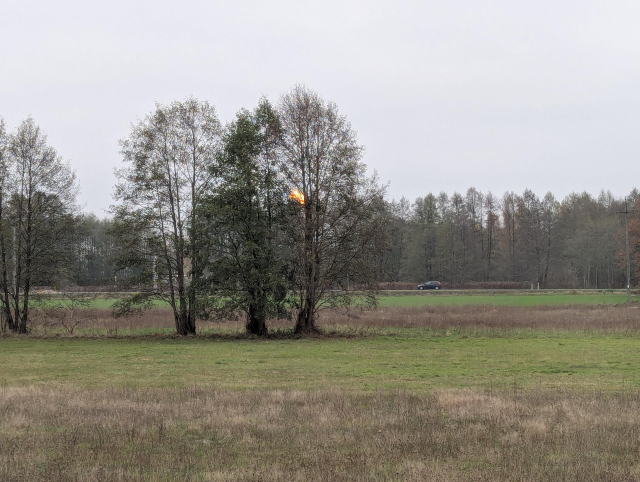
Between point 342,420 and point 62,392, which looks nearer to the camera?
point 342,420

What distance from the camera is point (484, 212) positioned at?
114 meters

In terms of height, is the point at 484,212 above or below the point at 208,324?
above

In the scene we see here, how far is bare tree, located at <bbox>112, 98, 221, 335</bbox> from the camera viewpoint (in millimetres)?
32000

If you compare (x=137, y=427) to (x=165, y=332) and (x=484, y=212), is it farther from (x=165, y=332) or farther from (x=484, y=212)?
(x=484, y=212)

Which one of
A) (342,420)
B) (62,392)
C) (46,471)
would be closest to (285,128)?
(62,392)

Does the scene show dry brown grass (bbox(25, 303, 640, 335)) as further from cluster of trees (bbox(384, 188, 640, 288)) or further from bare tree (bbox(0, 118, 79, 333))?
cluster of trees (bbox(384, 188, 640, 288))

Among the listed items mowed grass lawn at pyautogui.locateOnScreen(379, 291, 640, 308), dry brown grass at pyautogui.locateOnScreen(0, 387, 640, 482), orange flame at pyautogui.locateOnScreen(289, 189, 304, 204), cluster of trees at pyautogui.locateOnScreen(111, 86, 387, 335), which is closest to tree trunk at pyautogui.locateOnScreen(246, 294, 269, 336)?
cluster of trees at pyautogui.locateOnScreen(111, 86, 387, 335)

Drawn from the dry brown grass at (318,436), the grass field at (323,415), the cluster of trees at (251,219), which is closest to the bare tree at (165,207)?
the cluster of trees at (251,219)

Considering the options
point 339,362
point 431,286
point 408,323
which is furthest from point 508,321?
point 431,286

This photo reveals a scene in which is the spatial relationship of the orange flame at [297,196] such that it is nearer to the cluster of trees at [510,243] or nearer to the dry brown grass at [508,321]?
the dry brown grass at [508,321]

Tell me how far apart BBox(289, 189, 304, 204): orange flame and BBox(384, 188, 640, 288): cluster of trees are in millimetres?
64513

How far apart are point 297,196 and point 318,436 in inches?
952

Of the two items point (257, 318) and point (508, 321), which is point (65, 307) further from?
point (508, 321)

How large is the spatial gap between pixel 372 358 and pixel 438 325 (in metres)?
15.0
